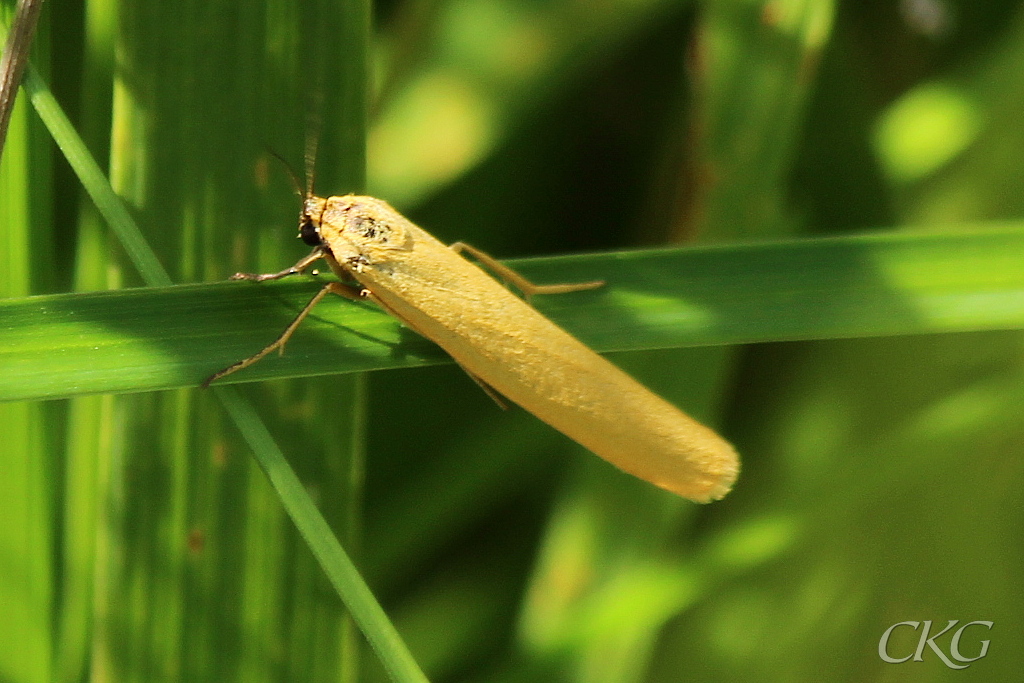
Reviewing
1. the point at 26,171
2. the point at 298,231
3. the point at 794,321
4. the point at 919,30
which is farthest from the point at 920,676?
the point at 26,171

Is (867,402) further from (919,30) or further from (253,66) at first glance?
(253,66)

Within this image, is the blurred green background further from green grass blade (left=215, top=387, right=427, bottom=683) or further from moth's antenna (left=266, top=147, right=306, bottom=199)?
green grass blade (left=215, top=387, right=427, bottom=683)

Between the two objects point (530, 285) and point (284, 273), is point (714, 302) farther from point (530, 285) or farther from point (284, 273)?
point (284, 273)

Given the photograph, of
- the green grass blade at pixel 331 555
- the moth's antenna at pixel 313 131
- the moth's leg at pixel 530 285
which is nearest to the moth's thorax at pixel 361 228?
the moth's antenna at pixel 313 131

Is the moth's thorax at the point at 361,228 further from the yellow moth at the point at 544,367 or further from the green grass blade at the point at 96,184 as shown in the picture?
the green grass blade at the point at 96,184

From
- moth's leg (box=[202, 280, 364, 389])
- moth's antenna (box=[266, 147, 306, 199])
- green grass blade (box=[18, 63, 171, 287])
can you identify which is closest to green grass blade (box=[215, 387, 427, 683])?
moth's leg (box=[202, 280, 364, 389])

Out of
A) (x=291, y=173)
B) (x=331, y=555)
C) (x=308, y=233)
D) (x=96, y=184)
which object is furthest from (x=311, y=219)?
(x=331, y=555)
